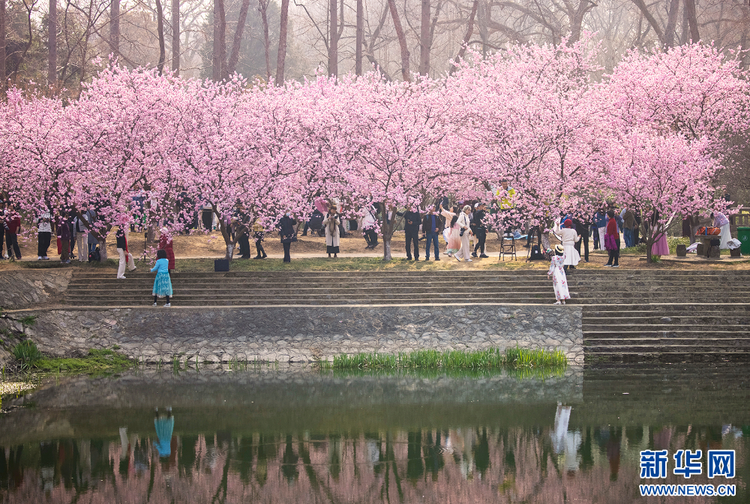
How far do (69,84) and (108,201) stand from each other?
50.3 ft

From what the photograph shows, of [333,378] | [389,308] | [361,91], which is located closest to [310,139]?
[361,91]

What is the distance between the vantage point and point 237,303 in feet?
68.9

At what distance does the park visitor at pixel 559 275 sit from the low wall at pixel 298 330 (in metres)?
0.68

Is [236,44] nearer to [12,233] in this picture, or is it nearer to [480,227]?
[12,233]

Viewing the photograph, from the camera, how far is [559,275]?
20.2 m

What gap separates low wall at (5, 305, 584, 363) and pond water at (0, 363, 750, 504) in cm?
131

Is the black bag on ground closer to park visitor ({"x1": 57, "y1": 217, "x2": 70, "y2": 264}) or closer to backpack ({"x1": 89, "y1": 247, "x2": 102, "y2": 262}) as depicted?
backpack ({"x1": 89, "y1": 247, "x2": 102, "y2": 262})

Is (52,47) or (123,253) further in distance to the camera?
(52,47)

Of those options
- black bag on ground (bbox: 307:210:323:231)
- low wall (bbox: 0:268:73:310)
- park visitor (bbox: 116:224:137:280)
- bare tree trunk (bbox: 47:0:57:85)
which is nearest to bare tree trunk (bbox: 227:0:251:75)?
black bag on ground (bbox: 307:210:323:231)

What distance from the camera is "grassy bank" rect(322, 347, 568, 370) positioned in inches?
745

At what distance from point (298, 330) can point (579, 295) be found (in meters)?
7.17

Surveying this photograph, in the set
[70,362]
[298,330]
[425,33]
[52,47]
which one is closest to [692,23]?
[425,33]

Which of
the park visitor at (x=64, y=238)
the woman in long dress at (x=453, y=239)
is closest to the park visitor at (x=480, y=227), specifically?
the woman in long dress at (x=453, y=239)

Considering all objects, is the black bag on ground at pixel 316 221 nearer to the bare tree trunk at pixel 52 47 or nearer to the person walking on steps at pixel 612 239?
the bare tree trunk at pixel 52 47
